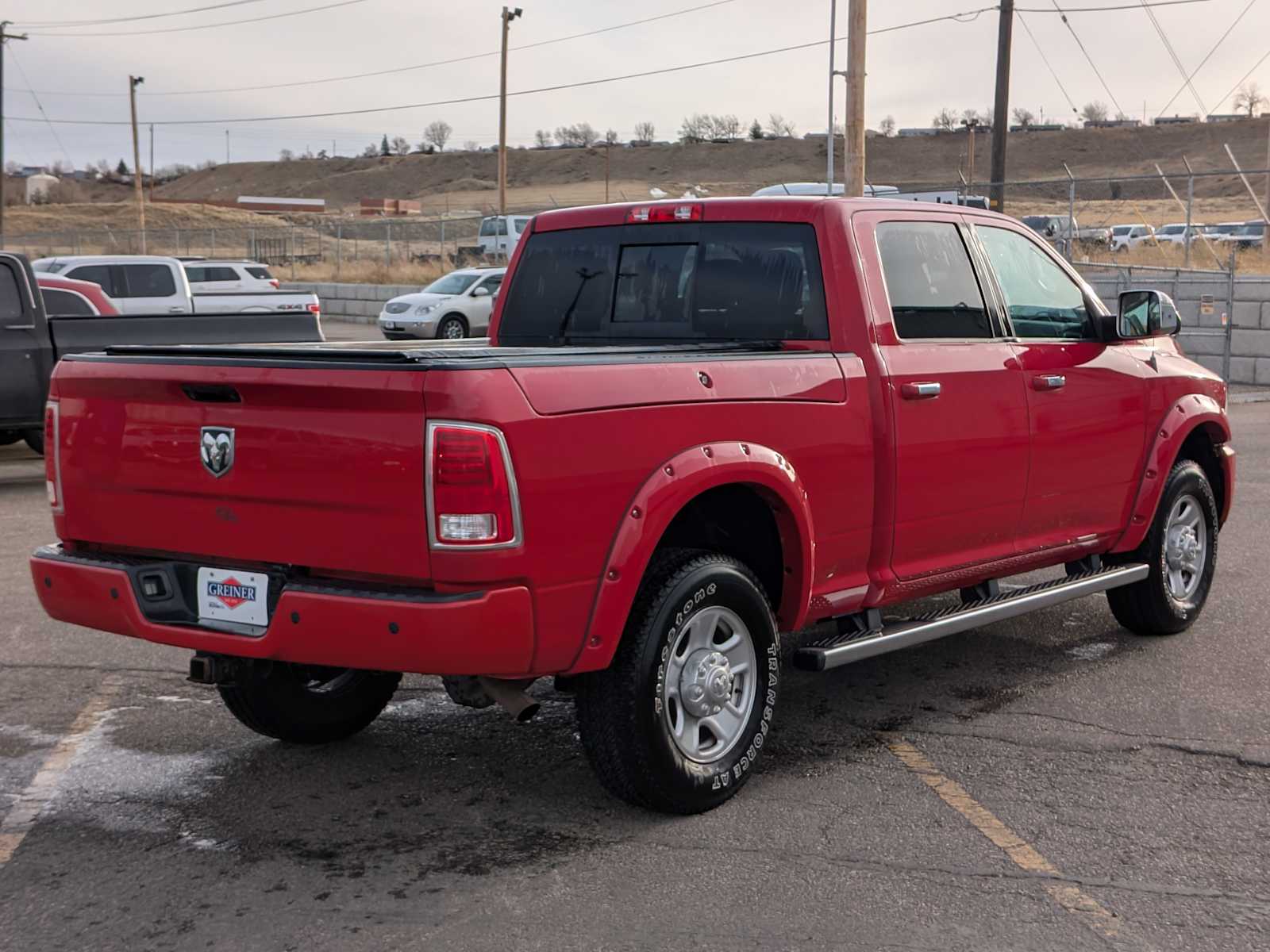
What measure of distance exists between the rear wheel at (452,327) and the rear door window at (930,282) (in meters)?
24.9

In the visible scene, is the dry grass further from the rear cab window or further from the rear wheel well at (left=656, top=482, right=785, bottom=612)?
the rear wheel well at (left=656, top=482, right=785, bottom=612)

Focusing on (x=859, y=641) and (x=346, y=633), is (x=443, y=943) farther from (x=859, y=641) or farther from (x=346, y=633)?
(x=859, y=641)

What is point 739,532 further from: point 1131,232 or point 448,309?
point 1131,232

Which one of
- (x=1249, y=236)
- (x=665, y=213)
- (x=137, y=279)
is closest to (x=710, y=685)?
(x=665, y=213)

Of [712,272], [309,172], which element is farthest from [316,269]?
[309,172]

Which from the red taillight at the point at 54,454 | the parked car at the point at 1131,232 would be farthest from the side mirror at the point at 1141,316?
the parked car at the point at 1131,232

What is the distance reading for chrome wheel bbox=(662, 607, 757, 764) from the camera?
15.7 feet

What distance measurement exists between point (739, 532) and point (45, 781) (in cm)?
257

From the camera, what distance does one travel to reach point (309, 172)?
155500mm

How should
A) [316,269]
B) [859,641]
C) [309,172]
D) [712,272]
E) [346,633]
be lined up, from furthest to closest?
[309,172], [316,269], [712,272], [859,641], [346,633]

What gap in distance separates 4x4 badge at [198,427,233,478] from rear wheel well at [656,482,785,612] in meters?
1.46

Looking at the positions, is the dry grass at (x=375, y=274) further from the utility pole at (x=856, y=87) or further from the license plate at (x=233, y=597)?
the license plate at (x=233, y=597)

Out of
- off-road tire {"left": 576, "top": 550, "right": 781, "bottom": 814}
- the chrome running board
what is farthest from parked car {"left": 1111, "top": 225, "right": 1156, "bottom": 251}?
off-road tire {"left": 576, "top": 550, "right": 781, "bottom": 814}

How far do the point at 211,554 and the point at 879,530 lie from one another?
7.87 ft
